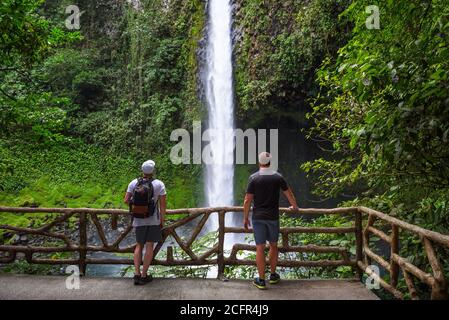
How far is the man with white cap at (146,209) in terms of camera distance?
5.30 metres

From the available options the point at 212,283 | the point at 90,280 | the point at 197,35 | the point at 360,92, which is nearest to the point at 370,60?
the point at 360,92

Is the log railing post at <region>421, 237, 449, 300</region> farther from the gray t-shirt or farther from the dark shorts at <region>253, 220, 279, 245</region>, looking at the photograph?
the gray t-shirt

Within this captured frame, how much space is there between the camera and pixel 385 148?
3.92 m

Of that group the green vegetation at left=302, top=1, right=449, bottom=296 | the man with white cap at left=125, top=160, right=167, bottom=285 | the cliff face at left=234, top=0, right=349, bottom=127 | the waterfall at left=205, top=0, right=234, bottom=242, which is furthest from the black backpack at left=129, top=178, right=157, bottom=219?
the waterfall at left=205, top=0, right=234, bottom=242

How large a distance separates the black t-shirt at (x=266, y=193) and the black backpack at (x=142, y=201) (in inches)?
53.2

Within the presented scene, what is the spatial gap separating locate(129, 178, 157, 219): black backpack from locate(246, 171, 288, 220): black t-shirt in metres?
1.35

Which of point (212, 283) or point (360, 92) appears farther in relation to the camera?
point (212, 283)

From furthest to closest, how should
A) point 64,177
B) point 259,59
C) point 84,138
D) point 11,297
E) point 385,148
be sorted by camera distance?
point 84,138 → point 64,177 → point 259,59 → point 11,297 → point 385,148

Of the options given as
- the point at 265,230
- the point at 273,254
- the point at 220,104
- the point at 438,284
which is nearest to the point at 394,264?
the point at 438,284

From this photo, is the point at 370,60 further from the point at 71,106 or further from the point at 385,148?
the point at 71,106

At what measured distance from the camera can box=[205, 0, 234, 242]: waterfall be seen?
16984 mm

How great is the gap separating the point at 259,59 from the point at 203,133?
14.2ft

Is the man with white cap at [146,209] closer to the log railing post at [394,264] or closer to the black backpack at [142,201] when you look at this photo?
the black backpack at [142,201]

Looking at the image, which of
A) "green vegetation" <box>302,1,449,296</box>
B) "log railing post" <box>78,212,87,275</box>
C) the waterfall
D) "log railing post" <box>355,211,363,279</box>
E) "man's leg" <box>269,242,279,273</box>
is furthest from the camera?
the waterfall
